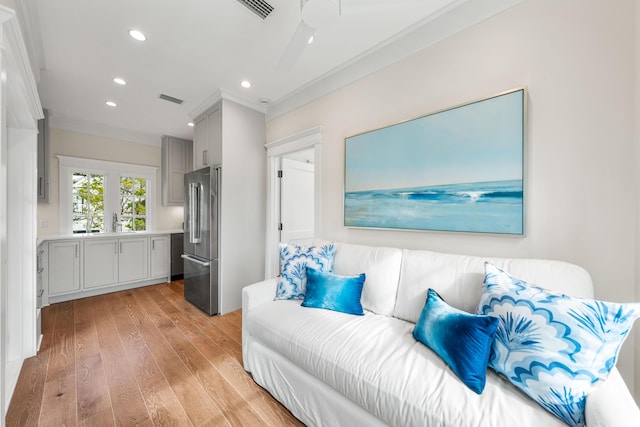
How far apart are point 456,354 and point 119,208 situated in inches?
207

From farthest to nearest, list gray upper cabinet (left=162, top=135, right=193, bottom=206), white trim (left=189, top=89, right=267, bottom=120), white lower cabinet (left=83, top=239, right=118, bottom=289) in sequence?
gray upper cabinet (left=162, top=135, right=193, bottom=206), white lower cabinet (left=83, top=239, right=118, bottom=289), white trim (left=189, top=89, right=267, bottom=120)

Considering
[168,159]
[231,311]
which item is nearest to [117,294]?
[231,311]

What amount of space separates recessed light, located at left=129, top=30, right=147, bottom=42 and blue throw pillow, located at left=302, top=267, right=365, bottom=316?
2.37 metres

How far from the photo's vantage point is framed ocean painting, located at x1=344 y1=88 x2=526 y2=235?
159 centimetres

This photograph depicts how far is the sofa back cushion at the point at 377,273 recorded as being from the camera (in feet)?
5.93

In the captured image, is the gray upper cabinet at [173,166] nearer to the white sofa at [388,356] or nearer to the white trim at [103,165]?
the white trim at [103,165]

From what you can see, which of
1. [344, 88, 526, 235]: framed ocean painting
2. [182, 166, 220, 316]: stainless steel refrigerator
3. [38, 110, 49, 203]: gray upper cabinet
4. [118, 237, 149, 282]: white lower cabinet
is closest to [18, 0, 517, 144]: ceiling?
[38, 110, 49, 203]: gray upper cabinet

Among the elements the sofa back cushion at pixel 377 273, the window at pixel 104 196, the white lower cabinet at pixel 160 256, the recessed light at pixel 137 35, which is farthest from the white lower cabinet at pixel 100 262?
the sofa back cushion at pixel 377 273

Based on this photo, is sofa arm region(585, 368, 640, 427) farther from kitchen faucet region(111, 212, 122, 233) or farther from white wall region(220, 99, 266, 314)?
kitchen faucet region(111, 212, 122, 233)

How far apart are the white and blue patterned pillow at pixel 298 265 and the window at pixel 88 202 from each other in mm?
3871

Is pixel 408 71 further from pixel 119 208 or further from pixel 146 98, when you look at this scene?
pixel 119 208

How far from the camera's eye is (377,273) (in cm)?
188

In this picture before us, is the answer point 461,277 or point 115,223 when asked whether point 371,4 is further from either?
point 115,223

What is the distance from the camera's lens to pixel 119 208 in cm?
441
